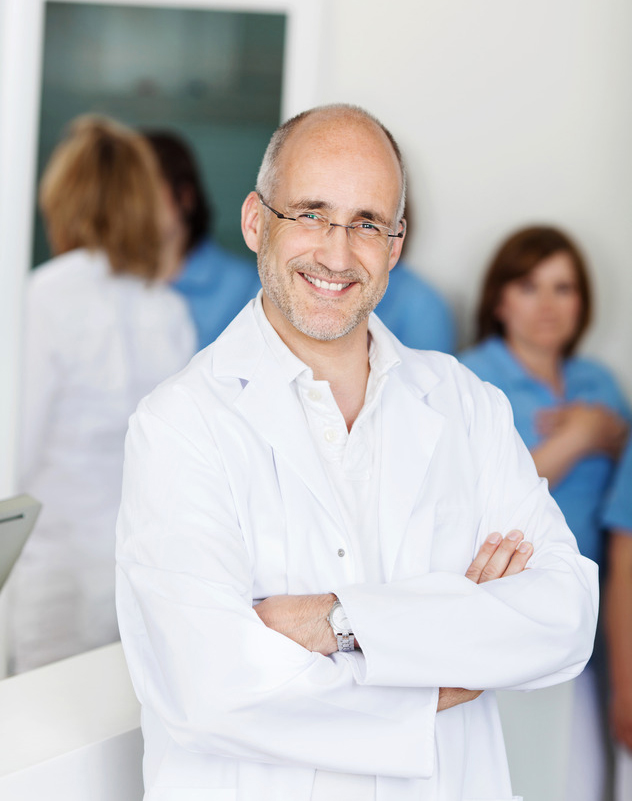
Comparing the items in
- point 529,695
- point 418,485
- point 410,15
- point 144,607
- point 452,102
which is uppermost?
point 410,15

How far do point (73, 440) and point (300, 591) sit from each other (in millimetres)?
2072

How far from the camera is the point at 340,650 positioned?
1409 millimetres

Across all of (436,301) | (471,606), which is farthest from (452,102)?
(471,606)

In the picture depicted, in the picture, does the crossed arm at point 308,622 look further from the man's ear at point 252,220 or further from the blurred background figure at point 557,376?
the blurred background figure at point 557,376

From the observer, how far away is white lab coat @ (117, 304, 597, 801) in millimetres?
1338

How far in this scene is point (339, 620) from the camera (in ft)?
4.61

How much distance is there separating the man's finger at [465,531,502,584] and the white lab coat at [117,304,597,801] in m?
0.03

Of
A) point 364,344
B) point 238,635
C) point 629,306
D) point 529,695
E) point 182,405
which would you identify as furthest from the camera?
point 629,306

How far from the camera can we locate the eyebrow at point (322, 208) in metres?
1.57

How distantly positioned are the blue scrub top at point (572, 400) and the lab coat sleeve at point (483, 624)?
1.61 m

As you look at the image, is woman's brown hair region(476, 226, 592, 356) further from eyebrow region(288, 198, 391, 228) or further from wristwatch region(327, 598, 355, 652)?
wristwatch region(327, 598, 355, 652)

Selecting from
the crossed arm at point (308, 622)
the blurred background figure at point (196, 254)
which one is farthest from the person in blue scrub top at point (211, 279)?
the crossed arm at point (308, 622)

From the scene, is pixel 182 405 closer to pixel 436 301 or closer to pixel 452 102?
pixel 436 301

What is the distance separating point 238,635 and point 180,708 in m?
0.14
